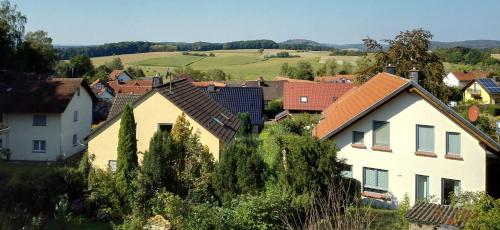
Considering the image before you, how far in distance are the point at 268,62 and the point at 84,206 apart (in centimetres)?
12318

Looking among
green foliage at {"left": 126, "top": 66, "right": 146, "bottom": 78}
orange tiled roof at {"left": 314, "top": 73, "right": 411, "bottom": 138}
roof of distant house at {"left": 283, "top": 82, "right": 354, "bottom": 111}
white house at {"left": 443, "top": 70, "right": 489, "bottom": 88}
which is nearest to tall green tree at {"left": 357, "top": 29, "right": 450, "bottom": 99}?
orange tiled roof at {"left": 314, "top": 73, "right": 411, "bottom": 138}

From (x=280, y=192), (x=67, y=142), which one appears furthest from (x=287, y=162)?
(x=67, y=142)

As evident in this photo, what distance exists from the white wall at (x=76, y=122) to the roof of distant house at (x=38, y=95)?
0.72 metres

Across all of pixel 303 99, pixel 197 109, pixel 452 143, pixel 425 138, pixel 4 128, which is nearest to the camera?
pixel 452 143

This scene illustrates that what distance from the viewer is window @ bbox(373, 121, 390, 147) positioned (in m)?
22.0

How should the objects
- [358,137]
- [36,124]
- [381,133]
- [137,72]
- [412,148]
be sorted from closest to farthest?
[412,148]
[381,133]
[358,137]
[36,124]
[137,72]

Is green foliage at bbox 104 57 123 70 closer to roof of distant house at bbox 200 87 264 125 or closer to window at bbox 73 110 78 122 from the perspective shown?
roof of distant house at bbox 200 87 264 125

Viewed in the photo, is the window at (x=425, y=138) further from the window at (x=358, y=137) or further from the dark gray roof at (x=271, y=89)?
the dark gray roof at (x=271, y=89)

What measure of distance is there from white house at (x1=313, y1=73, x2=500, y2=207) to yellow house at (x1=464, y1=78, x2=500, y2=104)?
5952cm

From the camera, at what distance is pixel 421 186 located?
2128 cm

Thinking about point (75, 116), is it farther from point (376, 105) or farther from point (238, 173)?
point (376, 105)

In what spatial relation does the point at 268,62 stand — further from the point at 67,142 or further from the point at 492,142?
the point at 492,142

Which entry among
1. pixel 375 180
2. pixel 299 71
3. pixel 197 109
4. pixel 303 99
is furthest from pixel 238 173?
pixel 299 71

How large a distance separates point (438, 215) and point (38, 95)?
33300mm
